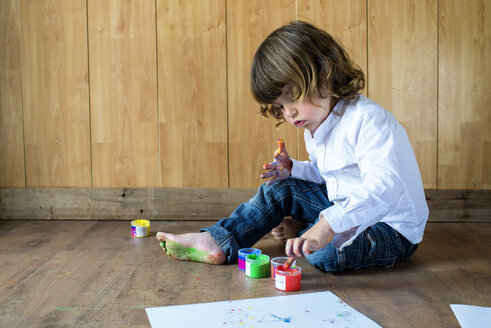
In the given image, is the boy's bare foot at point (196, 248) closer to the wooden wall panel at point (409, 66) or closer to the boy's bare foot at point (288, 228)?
the boy's bare foot at point (288, 228)

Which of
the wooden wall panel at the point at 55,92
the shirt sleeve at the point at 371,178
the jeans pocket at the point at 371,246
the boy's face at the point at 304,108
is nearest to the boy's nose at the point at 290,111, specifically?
the boy's face at the point at 304,108

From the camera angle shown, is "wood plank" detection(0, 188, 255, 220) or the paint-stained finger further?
"wood plank" detection(0, 188, 255, 220)

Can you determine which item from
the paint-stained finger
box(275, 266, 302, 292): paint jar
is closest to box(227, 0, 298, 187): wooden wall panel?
box(275, 266, 302, 292): paint jar

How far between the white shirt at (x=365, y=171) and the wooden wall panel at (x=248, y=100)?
0.45 m

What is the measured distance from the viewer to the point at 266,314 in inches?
39.7

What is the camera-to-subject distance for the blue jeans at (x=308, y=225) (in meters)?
1.30

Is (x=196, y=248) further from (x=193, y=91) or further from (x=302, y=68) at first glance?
(x=193, y=91)

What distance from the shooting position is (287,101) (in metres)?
1.29

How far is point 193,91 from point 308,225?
74cm

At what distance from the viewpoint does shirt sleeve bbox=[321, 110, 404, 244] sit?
1.09 m

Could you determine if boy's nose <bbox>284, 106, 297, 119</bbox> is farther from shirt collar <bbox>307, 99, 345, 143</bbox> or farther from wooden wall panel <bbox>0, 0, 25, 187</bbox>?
wooden wall panel <bbox>0, 0, 25, 187</bbox>

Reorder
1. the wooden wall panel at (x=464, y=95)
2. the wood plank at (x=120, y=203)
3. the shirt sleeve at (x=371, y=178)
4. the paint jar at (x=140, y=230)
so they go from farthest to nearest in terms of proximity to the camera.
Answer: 1. the wood plank at (x=120, y=203)
2. the wooden wall panel at (x=464, y=95)
3. the paint jar at (x=140, y=230)
4. the shirt sleeve at (x=371, y=178)

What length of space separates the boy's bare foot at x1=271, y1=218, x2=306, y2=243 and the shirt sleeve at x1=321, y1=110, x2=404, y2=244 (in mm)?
385

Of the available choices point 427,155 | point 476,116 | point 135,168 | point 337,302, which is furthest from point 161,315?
point 476,116
